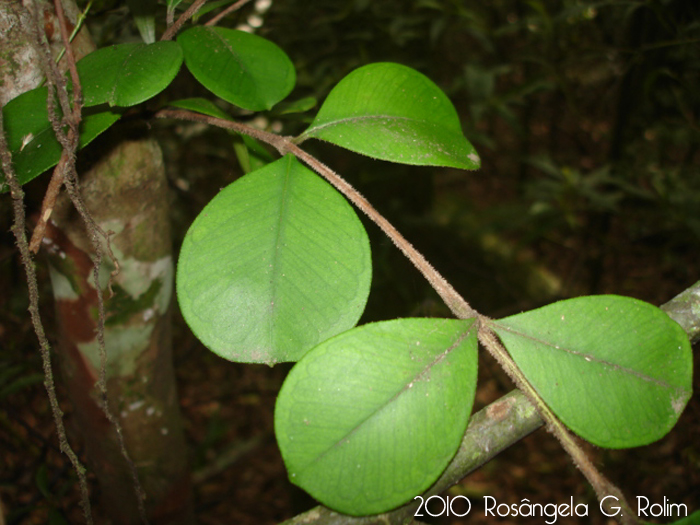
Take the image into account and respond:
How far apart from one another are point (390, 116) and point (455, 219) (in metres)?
2.16

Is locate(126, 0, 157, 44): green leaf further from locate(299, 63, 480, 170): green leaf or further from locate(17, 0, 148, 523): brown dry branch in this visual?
locate(299, 63, 480, 170): green leaf

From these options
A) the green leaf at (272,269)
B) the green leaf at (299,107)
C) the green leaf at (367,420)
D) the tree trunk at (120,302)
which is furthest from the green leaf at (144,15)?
the green leaf at (367,420)

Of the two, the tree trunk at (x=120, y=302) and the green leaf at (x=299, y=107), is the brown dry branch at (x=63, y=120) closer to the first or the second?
the tree trunk at (x=120, y=302)

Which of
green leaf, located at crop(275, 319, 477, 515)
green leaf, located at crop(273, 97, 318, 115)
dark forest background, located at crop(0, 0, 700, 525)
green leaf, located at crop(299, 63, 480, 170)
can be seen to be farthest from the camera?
dark forest background, located at crop(0, 0, 700, 525)

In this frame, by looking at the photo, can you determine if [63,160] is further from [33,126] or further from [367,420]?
[367,420]

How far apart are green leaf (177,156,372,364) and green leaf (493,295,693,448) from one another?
0.16 meters

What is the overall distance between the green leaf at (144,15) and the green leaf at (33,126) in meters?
0.18

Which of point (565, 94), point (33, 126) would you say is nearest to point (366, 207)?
point (33, 126)

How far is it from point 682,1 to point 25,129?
72.1 inches

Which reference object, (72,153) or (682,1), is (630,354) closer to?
(72,153)

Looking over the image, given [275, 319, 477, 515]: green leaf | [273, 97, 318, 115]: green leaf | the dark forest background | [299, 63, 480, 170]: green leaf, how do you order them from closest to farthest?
[275, 319, 477, 515]: green leaf, [299, 63, 480, 170]: green leaf, [273, 97, 318, 115]: green leaf, the dark forest background

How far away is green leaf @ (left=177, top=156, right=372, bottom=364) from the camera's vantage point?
438 mm

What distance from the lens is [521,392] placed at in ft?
1.54

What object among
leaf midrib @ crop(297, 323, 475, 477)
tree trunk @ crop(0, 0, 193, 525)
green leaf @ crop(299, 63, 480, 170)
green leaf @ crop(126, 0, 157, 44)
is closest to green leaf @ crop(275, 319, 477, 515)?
leaf midrib @ crop(297, 323, 475, 477)
